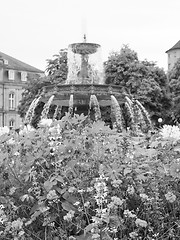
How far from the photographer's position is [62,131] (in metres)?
5.41

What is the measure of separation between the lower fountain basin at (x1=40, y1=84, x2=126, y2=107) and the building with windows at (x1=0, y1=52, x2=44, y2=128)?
61.9m

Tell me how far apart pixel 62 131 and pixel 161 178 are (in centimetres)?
118

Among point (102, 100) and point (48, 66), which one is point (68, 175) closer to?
point (102, 100)

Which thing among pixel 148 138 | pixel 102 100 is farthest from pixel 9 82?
pixel 148 138

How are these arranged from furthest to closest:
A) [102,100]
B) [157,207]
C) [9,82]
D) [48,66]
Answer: [9,82], [48,66], [102,100], [157,207]

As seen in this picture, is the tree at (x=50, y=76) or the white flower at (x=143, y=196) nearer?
the white flower at (x=143, y=196)

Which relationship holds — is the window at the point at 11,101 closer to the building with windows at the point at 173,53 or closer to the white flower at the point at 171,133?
the building with windows at the point at 173,53

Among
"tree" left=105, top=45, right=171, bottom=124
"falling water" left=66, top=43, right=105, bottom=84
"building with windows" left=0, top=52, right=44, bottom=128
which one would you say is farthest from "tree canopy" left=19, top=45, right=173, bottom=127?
"building with windows" left=0, top=52, right=44, bottom=128

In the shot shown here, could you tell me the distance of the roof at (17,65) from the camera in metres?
78.2

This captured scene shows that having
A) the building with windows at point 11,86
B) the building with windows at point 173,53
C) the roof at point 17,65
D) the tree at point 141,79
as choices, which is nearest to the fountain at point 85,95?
the tree at point 141,79

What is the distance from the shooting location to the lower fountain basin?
15.5 m

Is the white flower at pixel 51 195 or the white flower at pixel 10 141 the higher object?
the white flower at pixel 10 141

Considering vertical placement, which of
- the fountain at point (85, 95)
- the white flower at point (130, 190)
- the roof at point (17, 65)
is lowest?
the white flower at point (130, 190)

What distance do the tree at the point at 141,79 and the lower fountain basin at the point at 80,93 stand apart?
2123 cm
